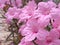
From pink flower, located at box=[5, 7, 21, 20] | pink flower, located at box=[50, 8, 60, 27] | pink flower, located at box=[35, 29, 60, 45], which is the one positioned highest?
pink flower, located at box=[50, 8, 60, 27]

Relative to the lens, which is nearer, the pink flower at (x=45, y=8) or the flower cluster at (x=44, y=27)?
the flower cluster at (x=44, y=27)

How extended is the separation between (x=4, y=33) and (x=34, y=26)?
2.75 meters

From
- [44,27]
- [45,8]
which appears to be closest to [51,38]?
[44,27]

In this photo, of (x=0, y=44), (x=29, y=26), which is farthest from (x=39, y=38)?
(x=0, y=44)

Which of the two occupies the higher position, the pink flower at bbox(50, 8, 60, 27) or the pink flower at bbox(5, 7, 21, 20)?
the pink flower at bbox(50, 8, 60, 27)

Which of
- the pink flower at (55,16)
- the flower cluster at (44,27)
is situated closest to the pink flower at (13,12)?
the flower cluster at (44,27)

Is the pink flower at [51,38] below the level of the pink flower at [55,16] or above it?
below

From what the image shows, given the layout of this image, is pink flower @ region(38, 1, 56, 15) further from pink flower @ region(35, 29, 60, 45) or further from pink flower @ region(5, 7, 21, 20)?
pink flower @ region(5, 7, 21, 20)

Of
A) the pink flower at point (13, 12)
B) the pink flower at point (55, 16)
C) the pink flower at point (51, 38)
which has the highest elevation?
the pink flower at point (55, 16)

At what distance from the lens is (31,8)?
4.89ft

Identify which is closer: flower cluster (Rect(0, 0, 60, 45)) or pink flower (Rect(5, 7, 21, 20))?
flower cluster (Rect(0, 0, 60, 45))

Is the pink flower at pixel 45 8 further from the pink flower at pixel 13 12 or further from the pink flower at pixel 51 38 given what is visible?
the pink flower at pixel 13 12

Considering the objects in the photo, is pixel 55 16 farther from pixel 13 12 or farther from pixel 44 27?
pixel 13 12

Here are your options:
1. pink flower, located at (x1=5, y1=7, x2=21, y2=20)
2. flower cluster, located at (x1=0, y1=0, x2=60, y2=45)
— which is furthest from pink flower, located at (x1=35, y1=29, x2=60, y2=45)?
pink flower, located at (x1=5, y1=7, x2=21, y2=20)
